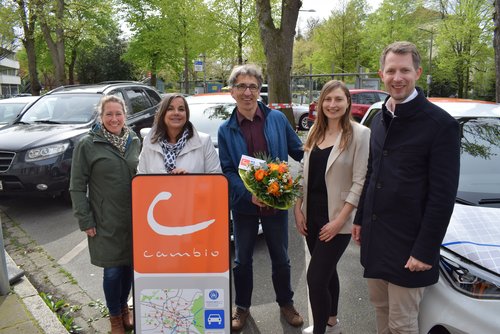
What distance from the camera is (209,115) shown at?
6.07 m

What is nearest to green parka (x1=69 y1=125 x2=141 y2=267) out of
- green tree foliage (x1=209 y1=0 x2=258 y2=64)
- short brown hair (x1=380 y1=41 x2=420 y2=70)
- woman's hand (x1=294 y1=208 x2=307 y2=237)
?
woman's hand (x1=294 y1=208 x2=307 y2=237)

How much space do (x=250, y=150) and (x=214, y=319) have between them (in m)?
1.20

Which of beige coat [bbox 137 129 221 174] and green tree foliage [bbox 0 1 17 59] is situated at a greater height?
green tree foliage [bbox 0 1 17 59]

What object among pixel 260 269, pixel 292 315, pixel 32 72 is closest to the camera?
pixel 292 315

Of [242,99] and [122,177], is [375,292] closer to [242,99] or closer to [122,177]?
[242,99]

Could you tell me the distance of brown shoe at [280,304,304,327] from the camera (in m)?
3.20

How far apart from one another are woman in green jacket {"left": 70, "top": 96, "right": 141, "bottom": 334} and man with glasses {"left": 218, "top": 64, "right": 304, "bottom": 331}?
2.47 feet

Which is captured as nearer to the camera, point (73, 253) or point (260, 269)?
point (260, 269)

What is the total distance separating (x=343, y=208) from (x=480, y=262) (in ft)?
2.70

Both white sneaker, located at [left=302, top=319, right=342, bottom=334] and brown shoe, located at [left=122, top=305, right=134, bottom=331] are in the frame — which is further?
brown shoe, located at [left=122, top=305, right=134, bottom=331]

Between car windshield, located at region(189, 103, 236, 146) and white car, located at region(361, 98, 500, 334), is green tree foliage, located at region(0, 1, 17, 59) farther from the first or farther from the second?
white car, located at region(361, 98, 500, 334)

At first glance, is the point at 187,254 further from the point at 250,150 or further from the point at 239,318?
the point at 239,318

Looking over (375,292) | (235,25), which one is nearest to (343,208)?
(375,292)

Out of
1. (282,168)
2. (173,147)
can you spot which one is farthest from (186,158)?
(282,168)
